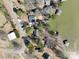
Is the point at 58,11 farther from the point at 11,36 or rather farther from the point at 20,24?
the point at 11,36

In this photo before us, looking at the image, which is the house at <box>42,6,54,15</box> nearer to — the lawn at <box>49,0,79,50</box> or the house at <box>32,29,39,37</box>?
the lawn at <box>49,0,79,50</box>


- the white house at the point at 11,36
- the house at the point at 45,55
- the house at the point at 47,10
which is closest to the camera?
the white house at the point at 11,36

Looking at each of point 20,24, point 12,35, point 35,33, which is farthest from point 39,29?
point 12,35

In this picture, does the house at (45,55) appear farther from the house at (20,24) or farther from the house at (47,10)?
the house at (47,10)

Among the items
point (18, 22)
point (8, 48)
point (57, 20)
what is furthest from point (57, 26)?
point (8, 48)

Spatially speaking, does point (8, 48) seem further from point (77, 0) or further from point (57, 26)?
point (77, 0)

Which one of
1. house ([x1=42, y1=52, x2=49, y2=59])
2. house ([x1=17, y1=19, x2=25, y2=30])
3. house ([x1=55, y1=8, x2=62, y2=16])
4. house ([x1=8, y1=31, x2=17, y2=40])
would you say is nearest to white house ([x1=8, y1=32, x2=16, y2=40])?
house ([x1=8, y1=31, x2=17, y2=40])

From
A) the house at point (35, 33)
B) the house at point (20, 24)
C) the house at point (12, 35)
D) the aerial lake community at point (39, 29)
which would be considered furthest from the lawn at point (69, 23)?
the house at point (12, 35)
